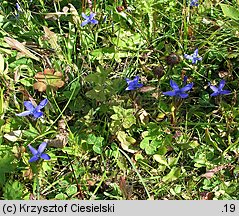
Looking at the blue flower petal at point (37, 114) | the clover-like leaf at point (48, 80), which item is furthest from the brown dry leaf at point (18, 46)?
the blue flower petal at point (37, 114)

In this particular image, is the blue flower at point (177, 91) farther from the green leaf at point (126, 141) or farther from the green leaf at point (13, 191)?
the green leaf at point (13, 191)

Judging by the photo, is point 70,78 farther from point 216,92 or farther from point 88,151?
point 216,92

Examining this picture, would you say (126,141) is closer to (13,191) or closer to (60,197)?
(60,197)

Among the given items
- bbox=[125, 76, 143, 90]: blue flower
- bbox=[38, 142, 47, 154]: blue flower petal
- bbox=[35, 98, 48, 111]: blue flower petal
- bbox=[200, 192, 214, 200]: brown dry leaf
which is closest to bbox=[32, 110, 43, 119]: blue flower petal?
bbox=[35, 98, 48, 111]: blue flower petal

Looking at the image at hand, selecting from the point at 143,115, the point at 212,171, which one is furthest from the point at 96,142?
the point at 212,171

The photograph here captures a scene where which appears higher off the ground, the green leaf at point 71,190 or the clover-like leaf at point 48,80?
the clover-like leaf at point 48,80

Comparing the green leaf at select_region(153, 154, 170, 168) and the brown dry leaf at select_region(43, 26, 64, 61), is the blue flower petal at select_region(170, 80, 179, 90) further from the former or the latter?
the brown dry leaf at select_region(43, 26, 64, 61)
